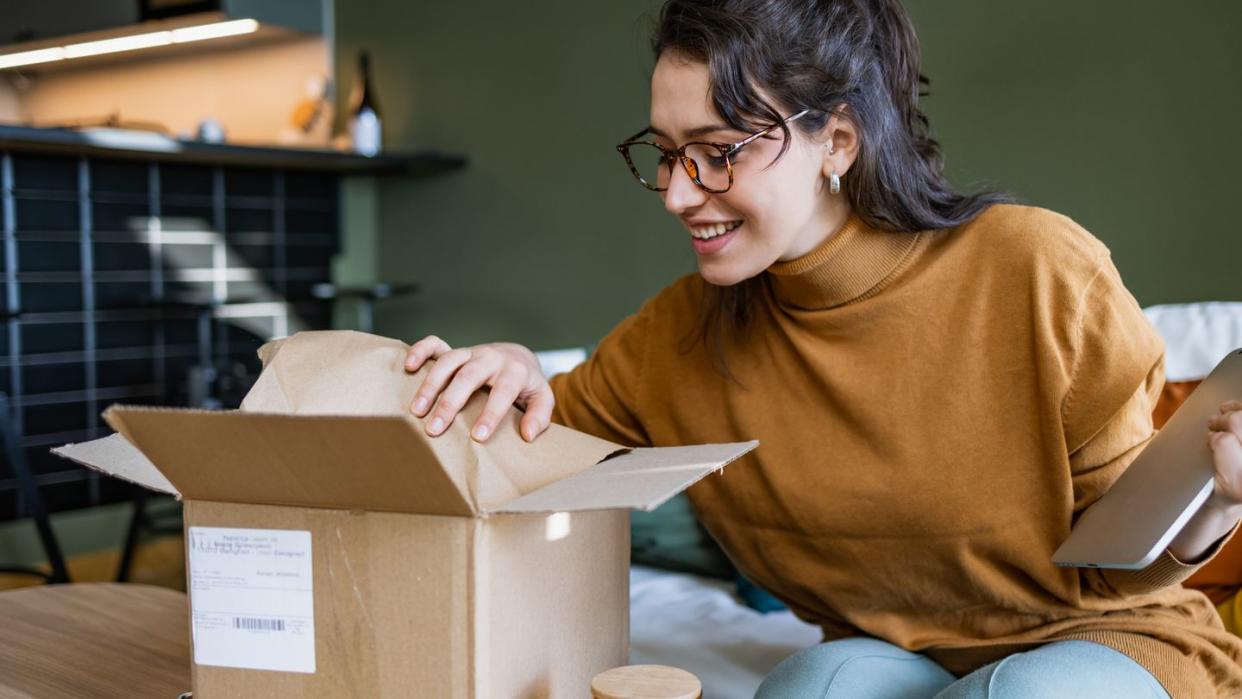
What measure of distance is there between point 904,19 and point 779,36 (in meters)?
0.18

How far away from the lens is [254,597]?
72cm

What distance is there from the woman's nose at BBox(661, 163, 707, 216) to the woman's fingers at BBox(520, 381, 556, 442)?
0.28 meters

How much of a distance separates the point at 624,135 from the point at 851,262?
6.52 feet

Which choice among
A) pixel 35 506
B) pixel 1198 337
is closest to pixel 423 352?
pixel 1198 337

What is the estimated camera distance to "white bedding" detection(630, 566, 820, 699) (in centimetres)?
150

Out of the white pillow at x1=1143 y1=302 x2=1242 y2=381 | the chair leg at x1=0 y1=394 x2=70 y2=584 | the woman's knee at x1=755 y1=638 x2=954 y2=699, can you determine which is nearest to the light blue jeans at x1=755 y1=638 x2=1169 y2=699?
the woman's knee at x1=755 y1=638 x2=954 y2=699

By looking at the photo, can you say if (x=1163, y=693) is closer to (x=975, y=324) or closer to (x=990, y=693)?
(x=990, y=693)

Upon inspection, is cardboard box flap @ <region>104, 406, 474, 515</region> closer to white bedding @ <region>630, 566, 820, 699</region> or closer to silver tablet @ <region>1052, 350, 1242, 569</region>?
silver tablet @ <region>1052, 350, 1242, 569</region>

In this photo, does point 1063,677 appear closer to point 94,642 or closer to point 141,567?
point 94,642

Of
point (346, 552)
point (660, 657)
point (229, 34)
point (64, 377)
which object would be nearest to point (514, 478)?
point (346, 552)

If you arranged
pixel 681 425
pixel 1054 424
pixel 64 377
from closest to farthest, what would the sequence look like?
pixel 1054 424
pixel 681 425
pixel 64 377

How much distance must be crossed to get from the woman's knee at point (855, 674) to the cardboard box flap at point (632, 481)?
38cm

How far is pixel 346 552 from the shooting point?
0.71 m

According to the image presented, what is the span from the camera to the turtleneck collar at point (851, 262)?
1169 millimetres
